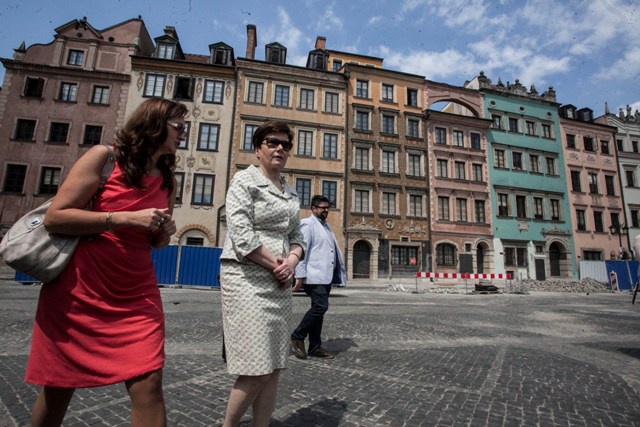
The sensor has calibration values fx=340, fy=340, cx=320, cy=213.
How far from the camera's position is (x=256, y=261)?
1693 millimetres

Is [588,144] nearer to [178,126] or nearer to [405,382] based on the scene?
[405,382]

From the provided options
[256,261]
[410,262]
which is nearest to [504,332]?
[256,261]

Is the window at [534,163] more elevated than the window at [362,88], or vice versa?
the window at [362,88]

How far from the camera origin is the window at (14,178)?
67.9 feet

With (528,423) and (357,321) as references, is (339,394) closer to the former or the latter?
(528,423)

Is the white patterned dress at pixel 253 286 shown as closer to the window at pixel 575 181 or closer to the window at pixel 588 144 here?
the window at pixel 575 181

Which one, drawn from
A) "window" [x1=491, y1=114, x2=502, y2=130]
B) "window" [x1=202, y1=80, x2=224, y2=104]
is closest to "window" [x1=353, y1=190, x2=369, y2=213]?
"window" [x1=202, y1=80, x2=224, y2=104]

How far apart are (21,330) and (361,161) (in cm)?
2179

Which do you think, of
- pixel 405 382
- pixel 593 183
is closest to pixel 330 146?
pixel 405 382

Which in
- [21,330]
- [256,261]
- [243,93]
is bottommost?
[21,330]

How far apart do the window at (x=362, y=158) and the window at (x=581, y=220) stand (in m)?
18.9

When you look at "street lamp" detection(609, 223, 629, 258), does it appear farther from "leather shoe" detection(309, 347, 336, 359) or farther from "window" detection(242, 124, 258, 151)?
"leather shoe" detection(309, 347, 336, 359)

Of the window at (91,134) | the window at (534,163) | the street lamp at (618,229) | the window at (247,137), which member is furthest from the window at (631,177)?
the window at (91,134)

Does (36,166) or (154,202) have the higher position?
(36,166)
